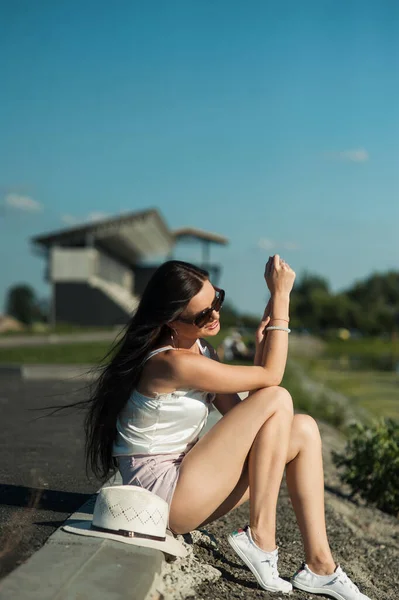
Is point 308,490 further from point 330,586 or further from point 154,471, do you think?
point 154,471

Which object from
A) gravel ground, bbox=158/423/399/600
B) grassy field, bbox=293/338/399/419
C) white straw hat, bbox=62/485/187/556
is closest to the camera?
white straw hat, bbox=62/485/187/556

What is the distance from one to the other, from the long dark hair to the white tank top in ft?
0.19

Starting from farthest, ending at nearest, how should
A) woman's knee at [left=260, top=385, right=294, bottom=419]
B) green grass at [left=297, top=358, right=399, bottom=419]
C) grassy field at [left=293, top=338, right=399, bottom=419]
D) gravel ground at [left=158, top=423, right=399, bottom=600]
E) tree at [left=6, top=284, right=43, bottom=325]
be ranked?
tree at [left=6, top=284, right=43, bottom=325] → grassy field at [left=293, top=338, right=399, bottom=419] → green grass at [left=297, top=358, right=399, bottom=419] → woman's knee at [left=260, top=385, right=294, bottom=419] → gravel ground at [left=158, top=423, right=399, bottom=600]

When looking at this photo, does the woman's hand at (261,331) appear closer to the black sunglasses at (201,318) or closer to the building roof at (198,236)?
the black sunglasses at (201,318)

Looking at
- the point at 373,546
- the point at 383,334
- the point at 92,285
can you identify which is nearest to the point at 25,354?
the point at 373,546

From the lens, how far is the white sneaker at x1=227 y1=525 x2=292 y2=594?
3.40 metres

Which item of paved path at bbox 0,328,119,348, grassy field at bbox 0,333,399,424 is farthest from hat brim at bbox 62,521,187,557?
paved path at bbox 0,328,119,348

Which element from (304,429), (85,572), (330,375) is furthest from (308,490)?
(330,375)

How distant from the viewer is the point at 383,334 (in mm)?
73750

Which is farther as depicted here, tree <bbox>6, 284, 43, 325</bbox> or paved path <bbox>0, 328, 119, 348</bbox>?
tree <bbox>6, 284, 43, 325</bbox>

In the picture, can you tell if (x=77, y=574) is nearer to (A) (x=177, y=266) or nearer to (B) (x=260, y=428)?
(B) (x=260, y=428)

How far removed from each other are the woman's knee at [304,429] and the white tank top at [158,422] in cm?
41

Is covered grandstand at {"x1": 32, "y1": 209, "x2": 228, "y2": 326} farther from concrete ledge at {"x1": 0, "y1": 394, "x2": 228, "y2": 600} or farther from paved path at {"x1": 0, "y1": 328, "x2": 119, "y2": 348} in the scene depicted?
concrete ledge at {"x1": 0, "y1": 394, "x2": 228, "y2": 600}

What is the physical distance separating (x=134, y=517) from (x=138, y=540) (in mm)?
98
